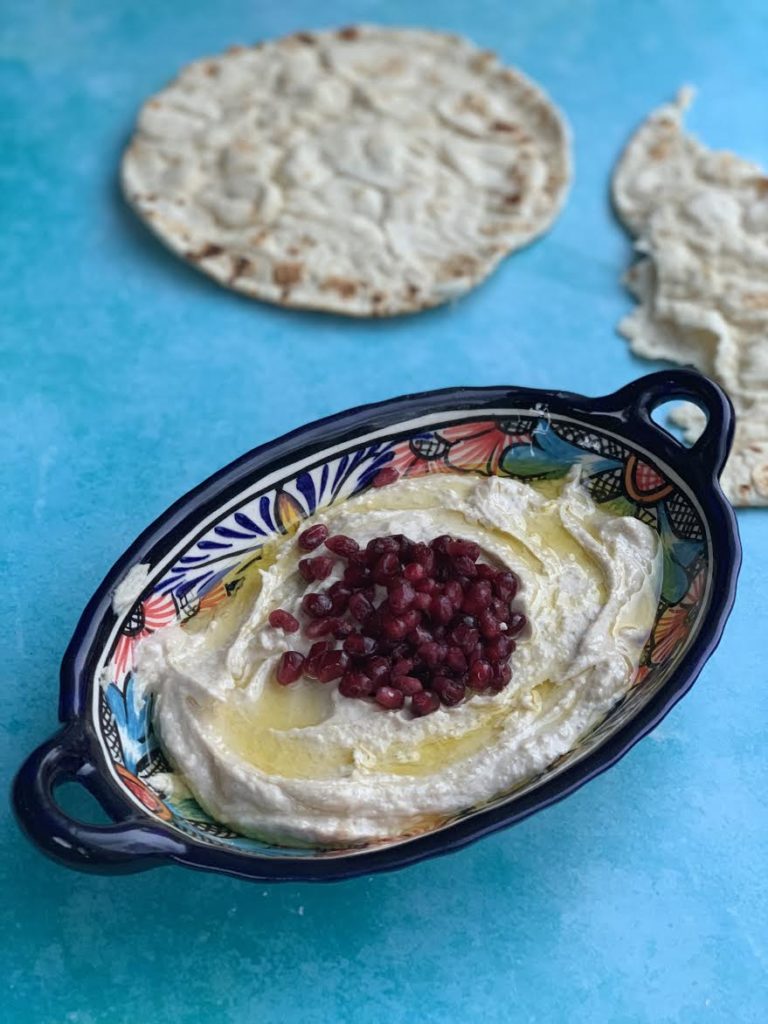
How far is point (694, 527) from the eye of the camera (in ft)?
7.16

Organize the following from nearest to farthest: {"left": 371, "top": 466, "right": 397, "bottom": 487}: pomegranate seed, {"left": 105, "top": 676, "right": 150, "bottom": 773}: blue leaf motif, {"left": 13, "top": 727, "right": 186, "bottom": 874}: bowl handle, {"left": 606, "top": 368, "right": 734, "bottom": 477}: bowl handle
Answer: {"left": 13, "top": 727, "right": 186, "bottom": 874}: bowl handle < {"left": 105, "top": 676, "right": 150, "bottom": 773}: blue leaf motif < {"left": 606, "top": 368, "right": 734, "bottom": 477}: bowl handle < {"left": 371, "top": 466, "right": 397, "bottom": 487}: pomegranate seed

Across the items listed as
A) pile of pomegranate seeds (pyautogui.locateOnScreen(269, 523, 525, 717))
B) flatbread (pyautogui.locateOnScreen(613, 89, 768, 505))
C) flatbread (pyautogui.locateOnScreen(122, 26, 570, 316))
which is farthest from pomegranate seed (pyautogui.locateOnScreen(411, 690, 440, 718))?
flatbread (pyautogui.locateOnScreen(122, 26, 570, 316))

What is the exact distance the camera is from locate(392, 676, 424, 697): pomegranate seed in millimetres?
1975

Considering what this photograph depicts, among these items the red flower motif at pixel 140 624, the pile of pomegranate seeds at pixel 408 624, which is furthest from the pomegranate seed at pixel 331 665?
the red flower motif at pixel 140 624

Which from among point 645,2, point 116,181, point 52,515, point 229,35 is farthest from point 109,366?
point 645,2

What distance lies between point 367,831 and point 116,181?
2312mm

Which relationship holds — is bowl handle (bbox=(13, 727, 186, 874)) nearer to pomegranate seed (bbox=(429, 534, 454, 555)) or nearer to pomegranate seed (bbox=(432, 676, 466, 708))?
pomegranate seed (bbox=(432, 676, 466, 708))

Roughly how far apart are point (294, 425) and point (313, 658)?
3.22 feet

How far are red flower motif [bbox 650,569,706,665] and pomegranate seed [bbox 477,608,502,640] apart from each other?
29 cm

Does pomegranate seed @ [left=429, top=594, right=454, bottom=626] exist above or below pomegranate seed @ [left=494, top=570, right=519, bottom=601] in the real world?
below

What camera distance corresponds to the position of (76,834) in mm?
1674

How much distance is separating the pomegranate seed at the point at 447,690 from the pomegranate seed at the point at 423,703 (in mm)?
14

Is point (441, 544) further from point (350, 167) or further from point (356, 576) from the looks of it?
point (350, 167)

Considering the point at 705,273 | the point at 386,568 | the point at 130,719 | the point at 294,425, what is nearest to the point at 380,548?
the point at 386,568
